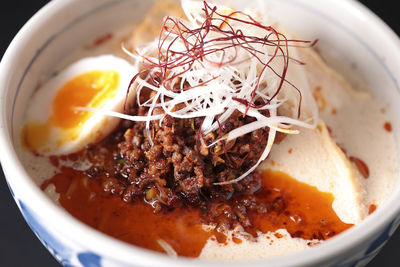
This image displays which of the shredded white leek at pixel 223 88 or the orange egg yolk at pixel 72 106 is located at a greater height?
the shredded white leek at pixel 223 88

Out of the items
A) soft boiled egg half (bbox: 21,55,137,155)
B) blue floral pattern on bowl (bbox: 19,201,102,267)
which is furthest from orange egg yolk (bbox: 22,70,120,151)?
blue floral pattern on bowl (bbox: 19,201,102,267)

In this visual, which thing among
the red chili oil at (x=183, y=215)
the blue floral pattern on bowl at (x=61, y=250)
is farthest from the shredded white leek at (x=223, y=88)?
the blue floral pattern on bowl at (x=61, y=250)

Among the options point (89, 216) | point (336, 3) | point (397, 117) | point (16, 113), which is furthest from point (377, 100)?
point (16, 113)

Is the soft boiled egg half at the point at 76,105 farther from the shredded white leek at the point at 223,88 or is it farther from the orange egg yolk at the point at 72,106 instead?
the shredded white leek at the point at 223,88

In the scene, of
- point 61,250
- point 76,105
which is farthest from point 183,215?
point 76,105

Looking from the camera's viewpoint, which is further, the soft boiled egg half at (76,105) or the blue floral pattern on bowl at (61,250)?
the soft boiled egg half at (76,105)

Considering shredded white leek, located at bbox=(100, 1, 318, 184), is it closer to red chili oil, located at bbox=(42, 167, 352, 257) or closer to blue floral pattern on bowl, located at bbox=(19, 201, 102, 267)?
red chili oil, located at bbox=(42, 167, 352, 257)

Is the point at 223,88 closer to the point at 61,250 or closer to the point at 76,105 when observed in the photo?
the point at 76,105

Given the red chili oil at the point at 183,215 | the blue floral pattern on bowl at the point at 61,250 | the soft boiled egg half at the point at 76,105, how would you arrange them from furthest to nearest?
1. the soft boiled egg half at the point at 76,105
2. the red chili oil at the point at 183,215
3. the blue floral pattern on bowl at the point at 61,250
